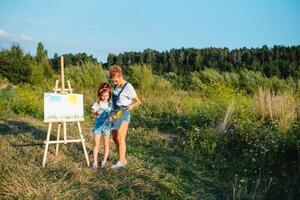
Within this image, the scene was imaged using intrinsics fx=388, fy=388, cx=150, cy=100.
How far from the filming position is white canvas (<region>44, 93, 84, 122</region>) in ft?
21.4

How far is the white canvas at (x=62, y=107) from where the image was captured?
6512 mm

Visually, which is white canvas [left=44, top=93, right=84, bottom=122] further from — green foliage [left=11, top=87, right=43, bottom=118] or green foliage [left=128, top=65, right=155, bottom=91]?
green foliage [left=128, top=65, right=155, bottom=91]

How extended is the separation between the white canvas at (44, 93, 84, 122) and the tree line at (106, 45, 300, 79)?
1624 centimetres

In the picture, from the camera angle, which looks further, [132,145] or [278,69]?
[278,69]

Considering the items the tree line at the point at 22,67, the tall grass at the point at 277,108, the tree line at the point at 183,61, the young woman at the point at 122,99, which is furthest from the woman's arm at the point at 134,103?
the tree line at the point at 22,67

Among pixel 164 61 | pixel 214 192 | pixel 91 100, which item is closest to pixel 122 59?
pixel 164 61

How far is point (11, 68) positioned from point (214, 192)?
17.8m

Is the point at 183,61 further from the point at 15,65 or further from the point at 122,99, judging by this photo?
the point at 122,99

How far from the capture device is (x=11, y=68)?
21.0 metres

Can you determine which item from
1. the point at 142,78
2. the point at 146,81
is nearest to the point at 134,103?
the point at 146,81

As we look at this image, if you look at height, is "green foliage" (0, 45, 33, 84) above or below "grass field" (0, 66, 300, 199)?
above

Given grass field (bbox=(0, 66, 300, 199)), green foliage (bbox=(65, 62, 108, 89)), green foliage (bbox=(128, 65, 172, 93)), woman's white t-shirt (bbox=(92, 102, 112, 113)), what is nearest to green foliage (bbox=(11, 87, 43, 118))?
grass field (bbox=(0, 66, 300, 199))

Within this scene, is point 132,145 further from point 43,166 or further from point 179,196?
point 179,196

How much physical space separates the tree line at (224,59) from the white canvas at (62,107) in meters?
16.2
